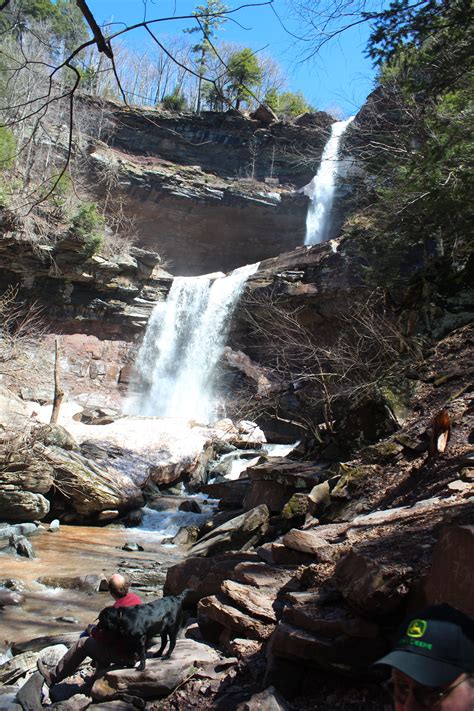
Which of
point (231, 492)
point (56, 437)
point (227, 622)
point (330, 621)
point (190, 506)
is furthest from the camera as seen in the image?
point (56, 437)

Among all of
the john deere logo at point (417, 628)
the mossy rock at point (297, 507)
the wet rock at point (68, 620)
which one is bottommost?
the wet rock at point (68, 620)

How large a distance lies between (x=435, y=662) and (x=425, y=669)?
0.03 m

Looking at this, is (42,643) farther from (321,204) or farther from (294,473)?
(321,204)

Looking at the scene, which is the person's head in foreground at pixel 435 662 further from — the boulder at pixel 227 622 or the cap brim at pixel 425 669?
the boulder at pixel 227 622

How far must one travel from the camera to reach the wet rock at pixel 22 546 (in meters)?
9.30

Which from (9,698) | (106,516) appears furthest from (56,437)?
(9,698)

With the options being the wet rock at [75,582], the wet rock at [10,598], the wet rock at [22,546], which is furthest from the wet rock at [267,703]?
the wet rock at [22,546]

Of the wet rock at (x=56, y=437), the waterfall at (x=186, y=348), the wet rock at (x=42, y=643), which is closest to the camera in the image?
the wet rock at (x=42, y=643)

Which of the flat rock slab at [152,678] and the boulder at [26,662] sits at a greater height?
the flat rock slab at [152,678]

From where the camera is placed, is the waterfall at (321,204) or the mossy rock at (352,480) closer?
the mossy rock at (352,480)

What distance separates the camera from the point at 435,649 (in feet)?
3.73

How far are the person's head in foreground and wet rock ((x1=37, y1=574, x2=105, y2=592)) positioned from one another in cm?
753

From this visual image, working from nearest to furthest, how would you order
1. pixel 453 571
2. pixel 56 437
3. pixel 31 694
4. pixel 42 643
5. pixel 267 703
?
pixel 453 571, pixel 267 703, pixel 31 694, pixel 42 643, pixel 56 437

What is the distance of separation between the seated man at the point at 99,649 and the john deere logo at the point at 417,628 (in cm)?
374
